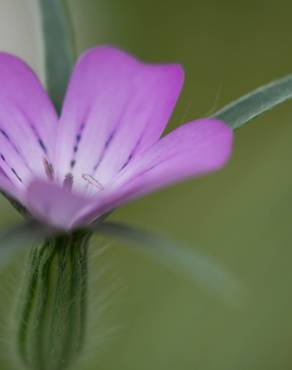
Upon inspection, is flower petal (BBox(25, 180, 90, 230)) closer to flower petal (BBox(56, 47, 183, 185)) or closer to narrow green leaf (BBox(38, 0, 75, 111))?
flower petal (BBox(56, 47, 183, 185))

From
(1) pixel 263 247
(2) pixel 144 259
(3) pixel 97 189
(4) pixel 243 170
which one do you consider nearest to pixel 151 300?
(2) pixel 144 259

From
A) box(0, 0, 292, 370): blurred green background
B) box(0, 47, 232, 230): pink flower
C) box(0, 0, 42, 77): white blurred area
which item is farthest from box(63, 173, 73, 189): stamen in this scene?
box(0, 0, 42, 77): white blurred area

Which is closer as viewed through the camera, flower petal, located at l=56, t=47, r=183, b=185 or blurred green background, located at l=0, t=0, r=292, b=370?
flower petal, located at l=56, t=47, r=183, b=185

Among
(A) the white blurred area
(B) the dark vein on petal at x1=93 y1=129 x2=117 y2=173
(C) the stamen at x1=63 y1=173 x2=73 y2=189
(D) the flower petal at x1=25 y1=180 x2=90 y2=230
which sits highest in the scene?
(A) the white blurred area

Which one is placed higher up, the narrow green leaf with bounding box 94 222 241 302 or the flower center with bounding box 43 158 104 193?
the flower center with bounding box 43 158 104 193

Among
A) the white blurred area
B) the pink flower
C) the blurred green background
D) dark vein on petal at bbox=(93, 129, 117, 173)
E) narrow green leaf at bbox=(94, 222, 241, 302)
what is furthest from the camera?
the white blurred area

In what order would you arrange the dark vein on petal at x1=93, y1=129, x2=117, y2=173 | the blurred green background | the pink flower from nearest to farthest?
1. the pink flower
2. the dark vein on petal at x1=93, y1=129, x2=117, y2=173
3. the blurred green background

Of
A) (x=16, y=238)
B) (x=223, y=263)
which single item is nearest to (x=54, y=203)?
(x=16, y=238)
